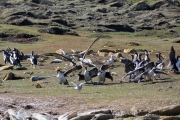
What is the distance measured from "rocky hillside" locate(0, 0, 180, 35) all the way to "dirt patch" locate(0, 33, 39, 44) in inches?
123

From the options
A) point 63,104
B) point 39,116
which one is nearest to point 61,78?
point 63,104

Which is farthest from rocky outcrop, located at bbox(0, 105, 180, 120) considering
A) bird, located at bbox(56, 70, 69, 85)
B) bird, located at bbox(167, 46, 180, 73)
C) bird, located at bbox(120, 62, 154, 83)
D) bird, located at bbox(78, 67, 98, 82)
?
bird, located at bbox(167, 46, 180, 73)

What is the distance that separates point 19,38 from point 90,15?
25.8m

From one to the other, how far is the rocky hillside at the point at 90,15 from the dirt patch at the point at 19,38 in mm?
3128

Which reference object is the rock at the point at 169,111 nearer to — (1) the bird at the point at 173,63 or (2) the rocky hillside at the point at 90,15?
(1) the bird at the point at 173,63

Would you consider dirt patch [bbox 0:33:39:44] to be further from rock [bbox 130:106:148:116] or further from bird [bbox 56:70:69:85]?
rock [bbox 130:106:148:116]

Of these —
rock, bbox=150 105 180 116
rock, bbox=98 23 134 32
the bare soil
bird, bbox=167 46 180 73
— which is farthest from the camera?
rock, bbox=98 23 134 32

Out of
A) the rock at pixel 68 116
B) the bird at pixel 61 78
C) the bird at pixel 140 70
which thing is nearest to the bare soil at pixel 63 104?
the rock at pixel 68 116

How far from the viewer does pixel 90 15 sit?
219 ft

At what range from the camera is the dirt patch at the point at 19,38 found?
135 feet

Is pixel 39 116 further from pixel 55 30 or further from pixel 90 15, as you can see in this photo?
pixel 90 15

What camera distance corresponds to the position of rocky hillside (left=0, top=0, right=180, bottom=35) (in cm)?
5119

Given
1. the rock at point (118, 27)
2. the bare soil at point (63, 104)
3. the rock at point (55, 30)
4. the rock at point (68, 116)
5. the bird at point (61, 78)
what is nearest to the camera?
the rock at point (68, 116)

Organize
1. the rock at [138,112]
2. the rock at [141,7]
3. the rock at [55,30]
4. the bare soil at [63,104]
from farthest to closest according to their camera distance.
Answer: the rock at [141,7], the rock at [55,30], the bare soil at [63,104], the rock at [138,112]
